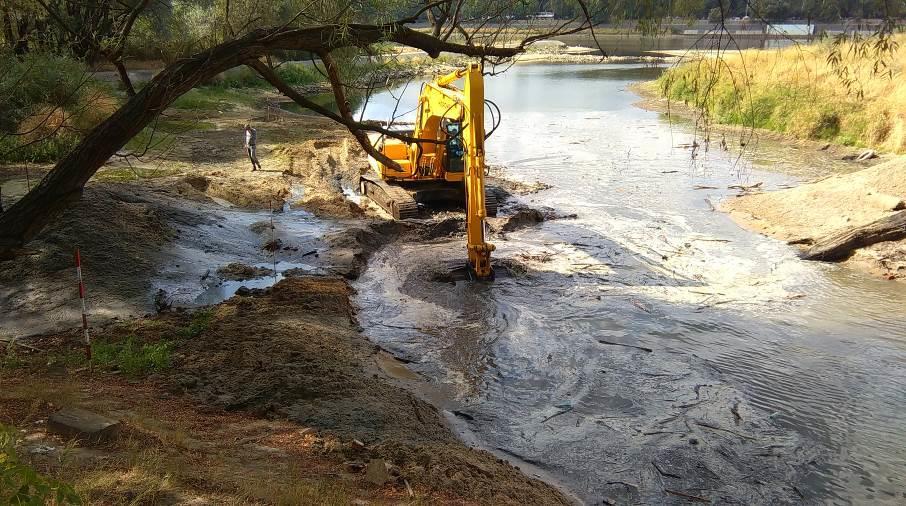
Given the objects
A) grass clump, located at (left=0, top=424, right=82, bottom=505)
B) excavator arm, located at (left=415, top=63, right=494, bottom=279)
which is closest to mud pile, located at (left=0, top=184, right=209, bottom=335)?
excavator arm, located at (left=415, top=63, right=494, bottom=279)

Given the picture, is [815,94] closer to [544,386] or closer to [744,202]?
[744,202]

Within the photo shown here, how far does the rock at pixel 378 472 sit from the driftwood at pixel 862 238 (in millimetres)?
11337

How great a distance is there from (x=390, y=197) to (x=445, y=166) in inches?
58.1

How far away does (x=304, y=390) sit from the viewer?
789cm

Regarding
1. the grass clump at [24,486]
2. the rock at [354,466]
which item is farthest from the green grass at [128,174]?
the grass clump at [24,486]

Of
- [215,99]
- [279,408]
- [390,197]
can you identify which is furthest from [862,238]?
[215,99]

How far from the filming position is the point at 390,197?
55.3 feet

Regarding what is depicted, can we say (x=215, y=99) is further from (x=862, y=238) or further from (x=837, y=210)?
(x=862, y=238)

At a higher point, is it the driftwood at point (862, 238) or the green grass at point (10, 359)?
the green grass at point (10, 359)

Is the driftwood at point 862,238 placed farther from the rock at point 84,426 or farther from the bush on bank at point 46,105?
the bush on bank at point 46,105

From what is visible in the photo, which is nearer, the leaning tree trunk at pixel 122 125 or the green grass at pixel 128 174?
the leaning tree trunk at pixel 122 125

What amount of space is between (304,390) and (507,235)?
875 centimetres

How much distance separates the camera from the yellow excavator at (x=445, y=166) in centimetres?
1235

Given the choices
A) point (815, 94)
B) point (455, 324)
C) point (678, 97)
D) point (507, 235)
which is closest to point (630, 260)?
point (507, 235)
